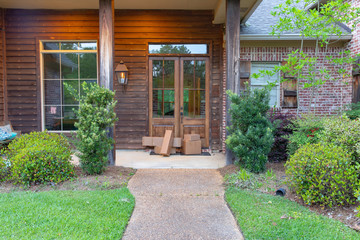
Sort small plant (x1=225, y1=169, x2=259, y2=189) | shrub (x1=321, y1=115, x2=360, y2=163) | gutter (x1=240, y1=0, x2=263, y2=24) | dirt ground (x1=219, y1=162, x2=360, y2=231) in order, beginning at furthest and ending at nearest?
gutter (x1=240, y1=0, x2=263, y2=24)
small plant (x1=225, y1=169, x2=259, y2=189)
shrub (x1=321, y1=115, x2=360, y2=163)
dirt ground (x1=219, y1=162, x2=360, y2=231)

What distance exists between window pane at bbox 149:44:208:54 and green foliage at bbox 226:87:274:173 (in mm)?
2524

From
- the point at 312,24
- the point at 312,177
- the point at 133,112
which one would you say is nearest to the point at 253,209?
the point at 312,177

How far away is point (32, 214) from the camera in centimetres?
267

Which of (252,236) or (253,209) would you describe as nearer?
(252,236)

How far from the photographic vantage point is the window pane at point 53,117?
665cm

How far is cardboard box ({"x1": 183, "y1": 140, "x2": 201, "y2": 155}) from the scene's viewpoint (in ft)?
20.4

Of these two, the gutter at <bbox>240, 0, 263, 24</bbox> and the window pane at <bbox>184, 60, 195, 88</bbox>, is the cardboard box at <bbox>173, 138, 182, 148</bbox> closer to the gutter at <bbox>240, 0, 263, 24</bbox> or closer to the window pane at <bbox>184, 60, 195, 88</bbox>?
the window pane at <bbox>184, 60, 195, 88</bbox>

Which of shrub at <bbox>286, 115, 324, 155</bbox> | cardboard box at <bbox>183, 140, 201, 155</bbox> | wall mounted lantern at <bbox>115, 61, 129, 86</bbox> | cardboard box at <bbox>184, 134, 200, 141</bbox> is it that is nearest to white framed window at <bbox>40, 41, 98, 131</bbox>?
wall mounted lantern at <bbox>115, 61, 129, 86</bbox>

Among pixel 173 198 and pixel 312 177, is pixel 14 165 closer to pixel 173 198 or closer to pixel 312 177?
pixel 173 198

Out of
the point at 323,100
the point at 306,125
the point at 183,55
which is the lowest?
the point at 306,125

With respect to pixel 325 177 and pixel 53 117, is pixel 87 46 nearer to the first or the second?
pixel 53 117

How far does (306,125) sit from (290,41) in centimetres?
258

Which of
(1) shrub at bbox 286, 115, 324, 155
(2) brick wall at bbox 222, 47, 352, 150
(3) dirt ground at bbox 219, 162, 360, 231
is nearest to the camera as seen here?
(3) dirt ground at bbox 219, 162, 360, 231

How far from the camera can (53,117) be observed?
6.67 meters
